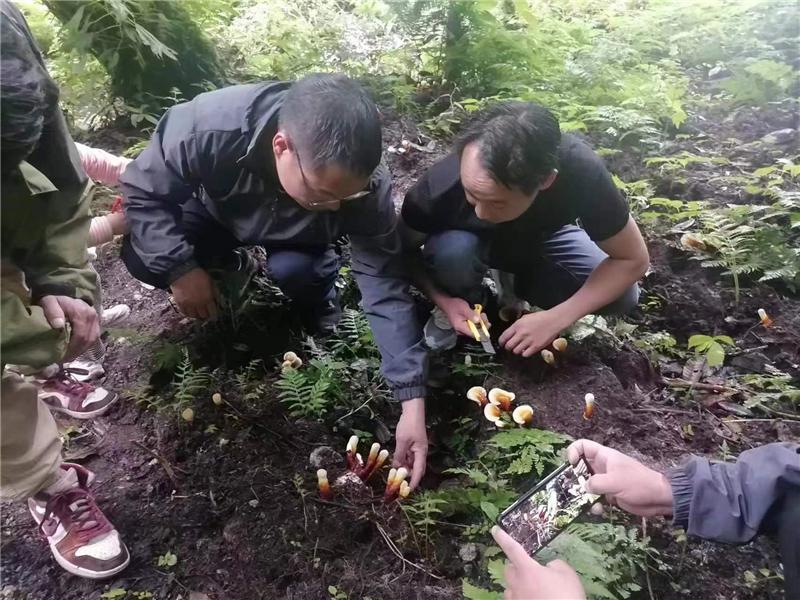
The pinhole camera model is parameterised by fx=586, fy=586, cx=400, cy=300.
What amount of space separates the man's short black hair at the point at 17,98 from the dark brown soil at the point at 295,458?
154cm

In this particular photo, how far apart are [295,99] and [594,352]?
2021mm

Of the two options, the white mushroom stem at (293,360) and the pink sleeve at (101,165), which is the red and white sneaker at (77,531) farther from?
the pink sleeve at (101,165)

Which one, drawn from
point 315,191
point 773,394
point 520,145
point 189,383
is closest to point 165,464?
point 189,383

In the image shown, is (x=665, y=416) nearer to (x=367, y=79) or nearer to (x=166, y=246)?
(x=166, y=246)

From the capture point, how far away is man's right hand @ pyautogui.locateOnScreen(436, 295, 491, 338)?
3.03 meters

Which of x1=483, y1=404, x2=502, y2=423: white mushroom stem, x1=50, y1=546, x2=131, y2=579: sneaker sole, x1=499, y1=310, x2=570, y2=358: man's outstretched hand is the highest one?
x1=499, y1=310, x2=570, y2=358: man's outstretched hand

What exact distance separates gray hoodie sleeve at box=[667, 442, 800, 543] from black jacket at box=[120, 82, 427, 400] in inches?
47.4

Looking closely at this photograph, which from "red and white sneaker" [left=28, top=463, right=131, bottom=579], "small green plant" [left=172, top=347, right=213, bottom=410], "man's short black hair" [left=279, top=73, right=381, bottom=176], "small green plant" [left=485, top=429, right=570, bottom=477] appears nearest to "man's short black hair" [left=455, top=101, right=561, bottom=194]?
"man's short black hair" [left=279, top=73, right=381, bottom=176]

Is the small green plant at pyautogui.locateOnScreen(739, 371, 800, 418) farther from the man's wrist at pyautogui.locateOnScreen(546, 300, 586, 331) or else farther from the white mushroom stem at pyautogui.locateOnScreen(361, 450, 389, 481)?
the white mushroom stem at pyautogui.locateOnScreen(361, 450, 389, 481)

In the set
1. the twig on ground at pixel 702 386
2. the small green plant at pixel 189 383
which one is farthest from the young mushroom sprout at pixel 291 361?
the twig on ground at pixel 702 386

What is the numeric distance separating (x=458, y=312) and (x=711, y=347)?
138 centimetres

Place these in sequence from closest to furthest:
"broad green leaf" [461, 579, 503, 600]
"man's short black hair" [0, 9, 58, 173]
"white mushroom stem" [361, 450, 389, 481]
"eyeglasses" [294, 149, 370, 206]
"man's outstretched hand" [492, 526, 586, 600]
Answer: "man's short black hair" [0, 9, 58, 173]
"man's outstretched hand" [492, 526, 586, 600]
"broad green leaf" [461, 579, 503, 600]
"eyeglasses" [294, 149, 370, 206]
"white mushroom stem" [361, 450, 389, 481]

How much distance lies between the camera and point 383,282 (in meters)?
2.98

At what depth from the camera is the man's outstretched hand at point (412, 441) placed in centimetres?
264
